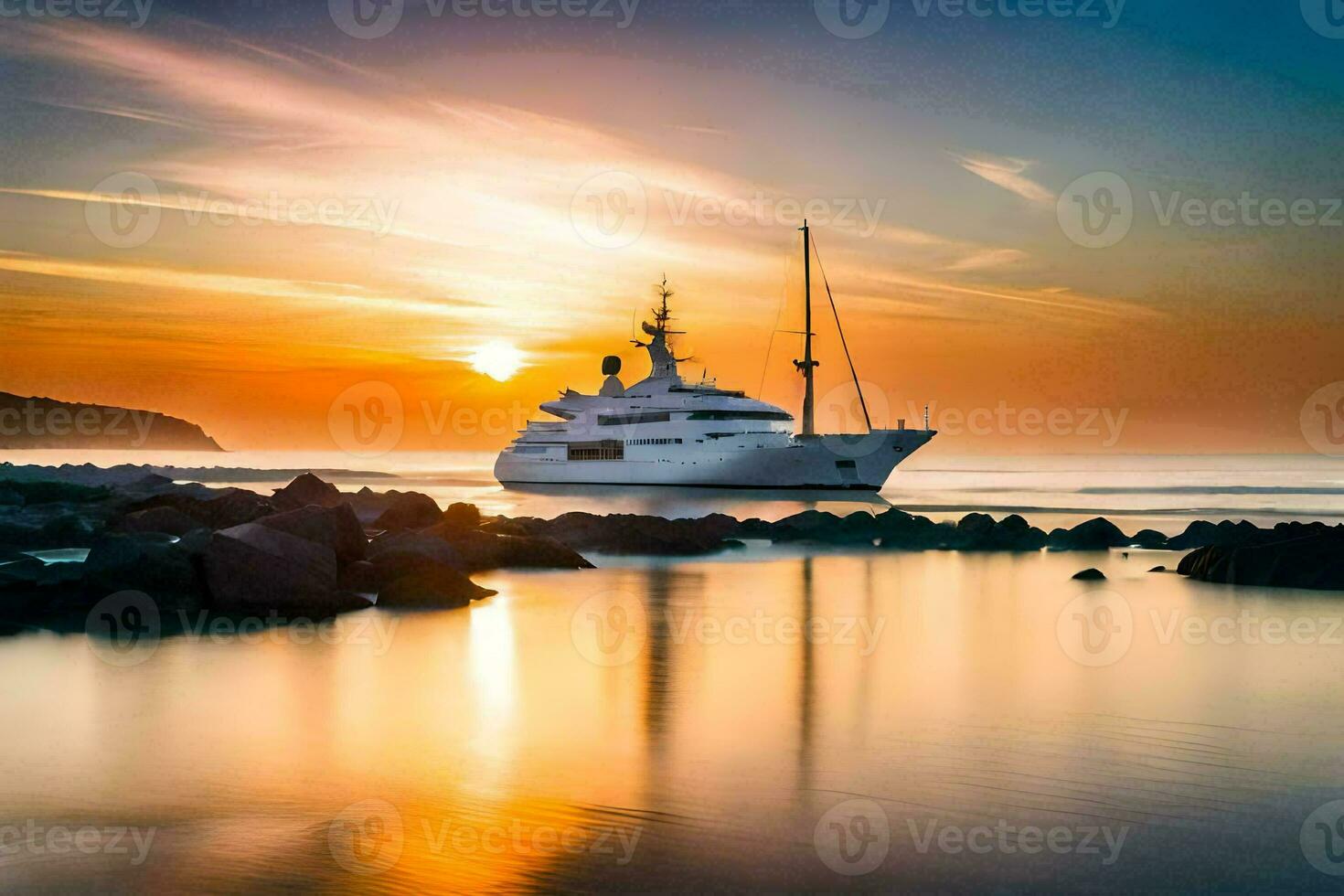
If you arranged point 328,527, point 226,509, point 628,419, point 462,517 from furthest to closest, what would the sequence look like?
point 628,419
point 462,517
point 226,509
point 328,527

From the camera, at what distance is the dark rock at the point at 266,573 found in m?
15.4

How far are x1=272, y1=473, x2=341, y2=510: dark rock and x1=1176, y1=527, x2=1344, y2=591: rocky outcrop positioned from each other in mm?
19307

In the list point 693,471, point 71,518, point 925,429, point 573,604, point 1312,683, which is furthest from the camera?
point 693,471

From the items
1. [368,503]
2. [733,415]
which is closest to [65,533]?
[368,503]

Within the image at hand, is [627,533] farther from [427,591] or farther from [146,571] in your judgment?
[146,571]

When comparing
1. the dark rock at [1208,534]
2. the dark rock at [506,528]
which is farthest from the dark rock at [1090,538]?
the dark rock at [506,528]

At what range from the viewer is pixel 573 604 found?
61.6 ft

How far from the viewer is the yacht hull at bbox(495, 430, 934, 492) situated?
6372cm

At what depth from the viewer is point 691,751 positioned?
9.52 meters

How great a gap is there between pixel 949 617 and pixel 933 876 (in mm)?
12018

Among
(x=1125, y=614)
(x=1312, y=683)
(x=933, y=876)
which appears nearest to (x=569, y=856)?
(x=933, y=876)

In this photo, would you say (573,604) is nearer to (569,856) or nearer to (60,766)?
(60,766)

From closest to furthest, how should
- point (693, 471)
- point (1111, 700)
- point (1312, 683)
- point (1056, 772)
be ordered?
point (1056, 772)
point (1111, 700)
point (1312, 683)
point (693, 471)

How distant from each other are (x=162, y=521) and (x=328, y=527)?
6.84 meters
